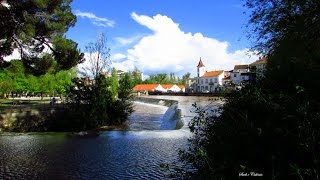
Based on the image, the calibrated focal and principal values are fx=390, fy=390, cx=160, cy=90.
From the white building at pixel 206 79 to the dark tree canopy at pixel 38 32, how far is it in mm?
98710

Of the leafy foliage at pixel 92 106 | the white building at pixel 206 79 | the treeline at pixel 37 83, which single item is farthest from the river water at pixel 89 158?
the white building at pixel 206 79

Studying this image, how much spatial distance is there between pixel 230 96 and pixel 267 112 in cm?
182

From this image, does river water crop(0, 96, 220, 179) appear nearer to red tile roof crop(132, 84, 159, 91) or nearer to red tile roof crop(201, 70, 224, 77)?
red tile roof crop(201, 70, 224, 77)

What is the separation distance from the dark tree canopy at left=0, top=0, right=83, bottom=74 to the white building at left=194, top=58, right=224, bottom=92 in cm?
9871

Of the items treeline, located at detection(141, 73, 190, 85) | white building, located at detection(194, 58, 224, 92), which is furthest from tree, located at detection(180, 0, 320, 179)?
treeline, located at detection(141, 73, 190, 85)

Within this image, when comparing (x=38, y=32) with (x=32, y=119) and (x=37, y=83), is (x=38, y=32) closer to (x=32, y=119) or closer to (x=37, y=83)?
(x=32, y=119)

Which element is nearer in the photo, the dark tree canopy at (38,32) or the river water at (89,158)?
the river water at (89,158)

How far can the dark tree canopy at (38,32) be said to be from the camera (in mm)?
20344

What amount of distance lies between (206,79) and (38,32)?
117 m

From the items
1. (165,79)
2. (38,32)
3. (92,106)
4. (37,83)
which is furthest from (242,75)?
(165,79)

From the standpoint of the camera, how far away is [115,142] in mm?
18094

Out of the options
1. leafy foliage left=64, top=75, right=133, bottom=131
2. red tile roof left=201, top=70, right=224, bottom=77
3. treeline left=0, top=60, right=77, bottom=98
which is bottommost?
leafy foliage left=64, top=75, right=133, bottom=131

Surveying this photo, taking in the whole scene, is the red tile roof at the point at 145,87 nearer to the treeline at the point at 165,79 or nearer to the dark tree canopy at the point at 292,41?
the treeline at the point at 165,79

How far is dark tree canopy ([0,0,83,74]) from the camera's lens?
20.3 metres
